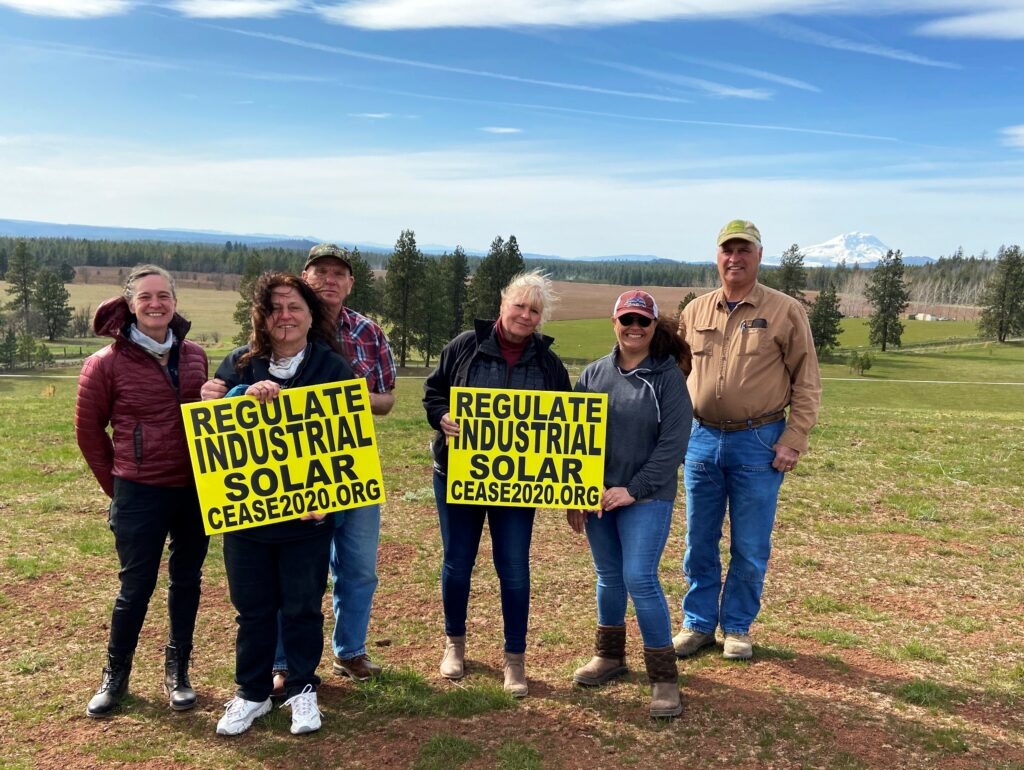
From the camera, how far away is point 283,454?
477 cm

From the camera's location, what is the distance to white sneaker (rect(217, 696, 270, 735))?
4668mm

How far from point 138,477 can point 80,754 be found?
5.61 feet

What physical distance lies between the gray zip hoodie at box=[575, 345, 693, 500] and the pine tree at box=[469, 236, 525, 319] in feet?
196

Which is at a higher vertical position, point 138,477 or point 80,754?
point 138,477

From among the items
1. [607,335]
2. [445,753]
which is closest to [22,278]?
[607,335]

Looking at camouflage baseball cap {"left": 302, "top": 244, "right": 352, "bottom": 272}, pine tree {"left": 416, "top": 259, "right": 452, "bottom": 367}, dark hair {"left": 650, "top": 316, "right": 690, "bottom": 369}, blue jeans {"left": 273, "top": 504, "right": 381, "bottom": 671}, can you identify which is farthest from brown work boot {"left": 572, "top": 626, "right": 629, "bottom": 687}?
pine tree {"left": 416, "top": 259, "right": 452, "bottom": 367}

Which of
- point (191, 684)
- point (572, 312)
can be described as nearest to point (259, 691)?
point (191, 684)

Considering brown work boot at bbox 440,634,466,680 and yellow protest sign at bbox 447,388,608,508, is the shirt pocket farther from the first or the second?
brown work boot at bbox 440,634,466,680

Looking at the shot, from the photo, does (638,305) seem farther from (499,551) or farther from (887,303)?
(887,303)

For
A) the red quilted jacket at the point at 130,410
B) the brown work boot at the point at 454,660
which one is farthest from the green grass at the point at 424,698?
the red quilted jacket at the point at 130,410

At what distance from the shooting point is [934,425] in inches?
638

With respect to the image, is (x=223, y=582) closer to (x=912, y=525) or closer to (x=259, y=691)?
(x=259, y=691)

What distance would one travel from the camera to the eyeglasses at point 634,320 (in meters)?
4.81

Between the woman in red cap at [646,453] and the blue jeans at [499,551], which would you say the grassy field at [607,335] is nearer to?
the blue jeans at [499,551]
